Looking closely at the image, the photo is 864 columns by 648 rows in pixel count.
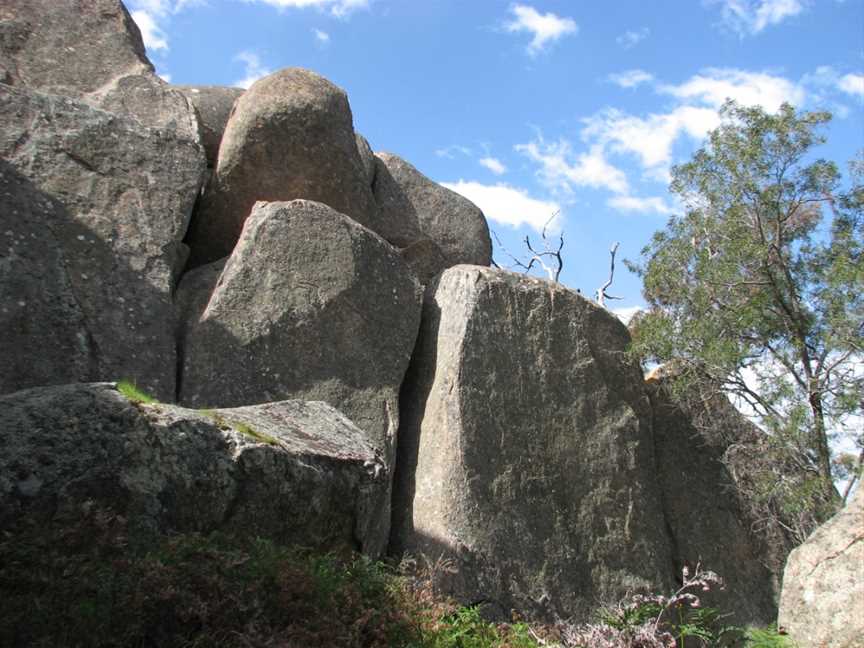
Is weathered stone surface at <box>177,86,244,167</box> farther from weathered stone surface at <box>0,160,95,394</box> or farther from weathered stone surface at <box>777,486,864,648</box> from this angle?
weathered stone surface at <box>777,486,864,648</box>

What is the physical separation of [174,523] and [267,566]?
65cm

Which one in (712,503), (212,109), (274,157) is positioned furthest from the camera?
(212,109)

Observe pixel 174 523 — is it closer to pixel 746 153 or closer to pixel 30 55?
pixel 30 55

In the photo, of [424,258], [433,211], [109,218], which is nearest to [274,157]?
[109,218]

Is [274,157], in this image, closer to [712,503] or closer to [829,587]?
[712,503]

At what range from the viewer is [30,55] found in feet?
37.3

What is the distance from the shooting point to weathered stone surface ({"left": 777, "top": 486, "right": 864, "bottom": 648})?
6.15m

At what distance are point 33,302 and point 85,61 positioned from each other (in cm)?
427

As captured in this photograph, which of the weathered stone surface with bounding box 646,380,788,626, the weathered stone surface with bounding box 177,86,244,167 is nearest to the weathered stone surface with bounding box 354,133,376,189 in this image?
the weathered stone surface with bounding box 177,86,244,167

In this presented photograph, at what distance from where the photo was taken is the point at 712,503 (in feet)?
40.2

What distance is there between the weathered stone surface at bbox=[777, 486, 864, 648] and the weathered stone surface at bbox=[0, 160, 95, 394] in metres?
6.19

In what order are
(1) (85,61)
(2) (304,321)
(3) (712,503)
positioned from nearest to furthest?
(2) (304,321) → (1) (85,61) → (3) (712,503)

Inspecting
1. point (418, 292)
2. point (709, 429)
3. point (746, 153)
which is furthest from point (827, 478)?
point (418, 292)

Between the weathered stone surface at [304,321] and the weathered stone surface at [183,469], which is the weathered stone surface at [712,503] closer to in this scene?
the weathered stone surface at [304,321]
